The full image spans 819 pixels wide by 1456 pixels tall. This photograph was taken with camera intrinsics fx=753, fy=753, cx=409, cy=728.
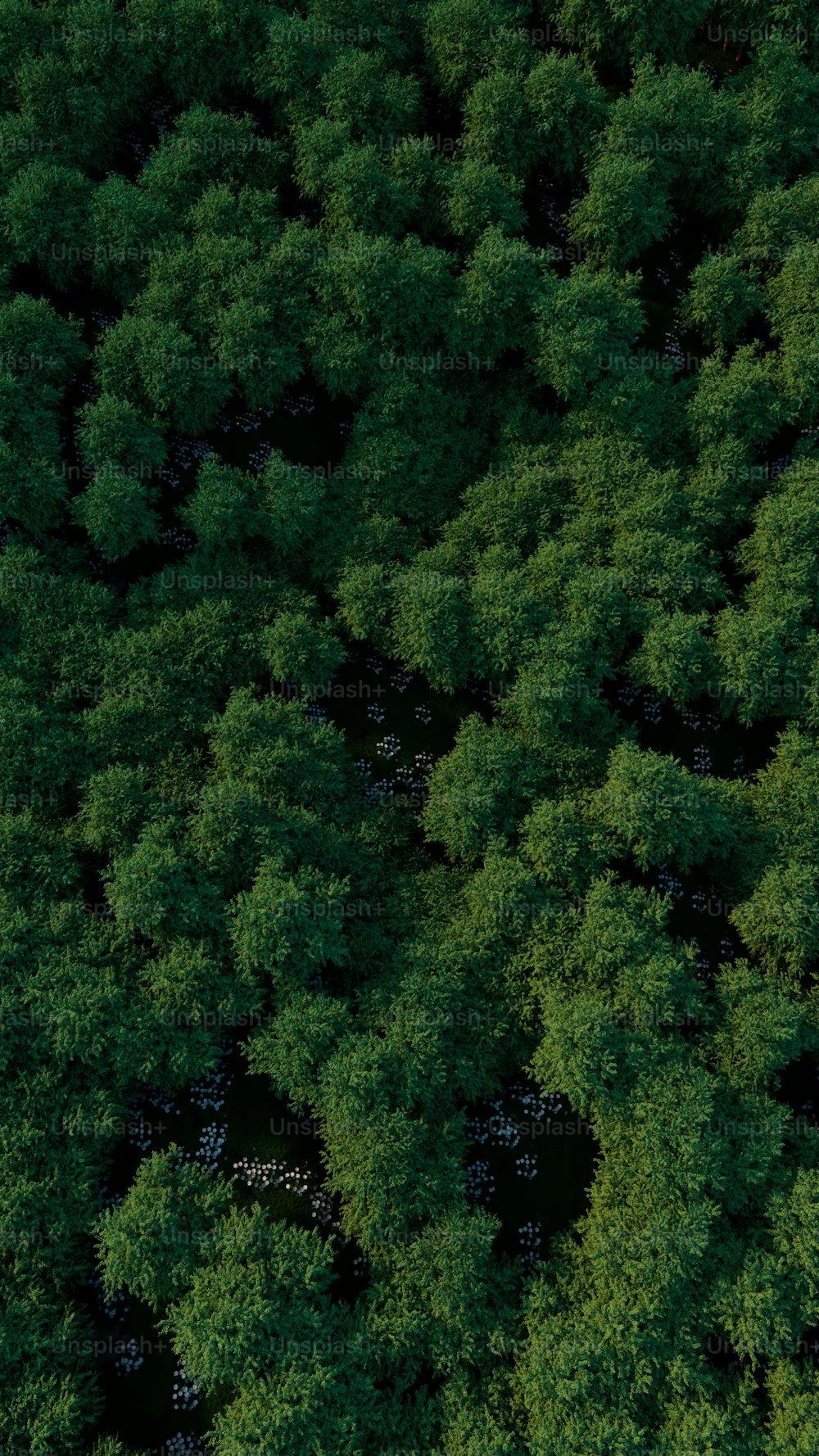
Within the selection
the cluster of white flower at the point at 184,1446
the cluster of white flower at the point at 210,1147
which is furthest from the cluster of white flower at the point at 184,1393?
the cluster of white flower at the point at 210,1147

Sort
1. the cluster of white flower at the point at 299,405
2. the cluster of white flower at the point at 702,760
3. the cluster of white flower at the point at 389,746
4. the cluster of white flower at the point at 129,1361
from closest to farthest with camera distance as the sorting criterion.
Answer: the cluster of white flower at the point at 129,1361
the cluster of white flower at the point at 389,746
the cluster of white flower at the point at 702,760
the cluster of white flower at the point at 299,405

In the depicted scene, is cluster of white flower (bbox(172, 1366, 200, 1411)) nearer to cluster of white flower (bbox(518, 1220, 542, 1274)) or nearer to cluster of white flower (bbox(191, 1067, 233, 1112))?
cluster of white flower (bbox(191, 1067, 233, 1112))

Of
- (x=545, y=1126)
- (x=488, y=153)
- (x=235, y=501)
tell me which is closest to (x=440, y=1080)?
(x=545, y=1126)

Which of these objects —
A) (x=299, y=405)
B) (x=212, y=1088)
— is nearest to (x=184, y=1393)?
(x=212, y=1088)

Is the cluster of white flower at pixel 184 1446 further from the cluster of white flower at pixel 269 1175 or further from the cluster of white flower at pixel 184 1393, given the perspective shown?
the cluster of white flower at pixel 269 1175

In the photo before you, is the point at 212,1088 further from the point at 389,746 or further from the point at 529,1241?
the point at 389,746

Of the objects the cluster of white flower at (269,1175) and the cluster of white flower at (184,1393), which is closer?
the cluster of white flower at (184,1393)

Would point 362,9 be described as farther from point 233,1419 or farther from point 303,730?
point 233,1419

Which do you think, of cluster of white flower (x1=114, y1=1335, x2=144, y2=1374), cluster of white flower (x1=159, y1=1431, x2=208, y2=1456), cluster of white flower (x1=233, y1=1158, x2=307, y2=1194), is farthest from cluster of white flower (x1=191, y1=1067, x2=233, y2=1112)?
cluster of white flower (x1=159, y1=1431, x2=208, y2=1456)
